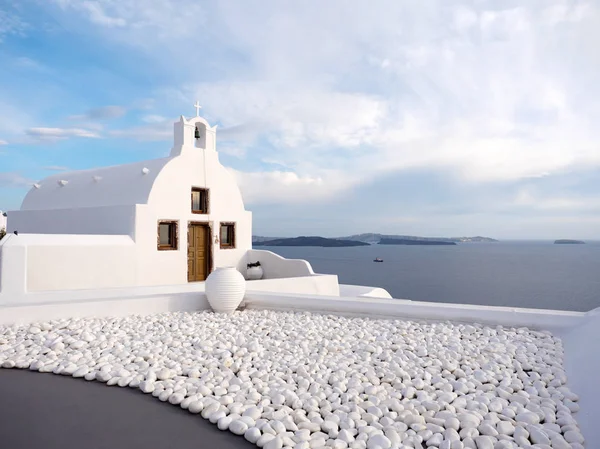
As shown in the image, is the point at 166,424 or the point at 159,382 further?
the point at 159,382

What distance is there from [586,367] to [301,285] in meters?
8.06

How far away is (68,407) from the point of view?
11.9 ft

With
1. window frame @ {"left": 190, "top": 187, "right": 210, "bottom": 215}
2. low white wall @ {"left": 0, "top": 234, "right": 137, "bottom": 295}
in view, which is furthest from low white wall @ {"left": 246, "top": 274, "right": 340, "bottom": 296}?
window frame @ {"left": 190, "top": 187, "right": 210, "bottom": 215}

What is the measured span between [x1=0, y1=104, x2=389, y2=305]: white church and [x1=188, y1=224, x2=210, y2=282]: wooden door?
29 mm

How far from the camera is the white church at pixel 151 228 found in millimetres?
10156

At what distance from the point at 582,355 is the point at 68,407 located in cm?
482

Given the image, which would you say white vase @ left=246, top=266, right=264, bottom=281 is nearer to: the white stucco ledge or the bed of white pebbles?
the white stucco ledge

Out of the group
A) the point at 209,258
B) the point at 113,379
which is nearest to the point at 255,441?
the point at 113,379

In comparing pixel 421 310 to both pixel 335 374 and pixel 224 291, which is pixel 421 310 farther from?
pixel 224 291

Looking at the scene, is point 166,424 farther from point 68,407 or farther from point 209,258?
point 209,258

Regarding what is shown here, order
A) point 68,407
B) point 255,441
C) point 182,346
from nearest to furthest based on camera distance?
1. point 255,441
2. point 68,407
3. point 182,346

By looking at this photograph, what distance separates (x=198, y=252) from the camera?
13148 mm

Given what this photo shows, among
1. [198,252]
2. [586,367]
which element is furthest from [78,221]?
[586,367]

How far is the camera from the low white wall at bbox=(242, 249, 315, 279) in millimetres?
13352
